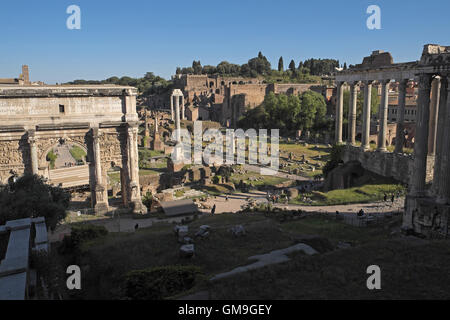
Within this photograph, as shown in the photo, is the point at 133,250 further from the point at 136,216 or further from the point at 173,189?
the point at 173,189

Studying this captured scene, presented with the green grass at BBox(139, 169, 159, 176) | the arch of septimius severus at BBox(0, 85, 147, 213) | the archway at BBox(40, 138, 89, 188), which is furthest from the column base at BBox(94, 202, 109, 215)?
the green grass at BBox(139, 169, 159, 176)

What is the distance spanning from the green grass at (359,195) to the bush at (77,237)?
44.6 feet

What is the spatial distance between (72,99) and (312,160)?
96.1 feet

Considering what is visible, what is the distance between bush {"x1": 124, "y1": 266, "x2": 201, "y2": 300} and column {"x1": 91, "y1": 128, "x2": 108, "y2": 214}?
48.9 feet

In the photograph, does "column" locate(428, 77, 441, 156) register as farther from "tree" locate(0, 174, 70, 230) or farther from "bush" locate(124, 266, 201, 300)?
"tree" locate(0, 174, 70, 230)

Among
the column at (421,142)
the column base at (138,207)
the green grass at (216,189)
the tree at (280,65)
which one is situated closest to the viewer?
the column at (421,142)

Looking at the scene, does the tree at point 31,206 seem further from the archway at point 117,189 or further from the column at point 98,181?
the archway at point 117,189

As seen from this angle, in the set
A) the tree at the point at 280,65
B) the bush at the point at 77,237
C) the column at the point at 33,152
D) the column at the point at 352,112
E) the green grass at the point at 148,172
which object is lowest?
the green grass at the point at 148,172

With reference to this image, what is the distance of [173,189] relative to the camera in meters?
31.3

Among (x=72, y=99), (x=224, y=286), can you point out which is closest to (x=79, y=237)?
(x=224, y=286)

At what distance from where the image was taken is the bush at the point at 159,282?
8602mm

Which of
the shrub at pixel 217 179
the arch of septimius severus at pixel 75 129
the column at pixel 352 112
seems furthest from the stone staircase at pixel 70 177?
the column at pixel 352 112

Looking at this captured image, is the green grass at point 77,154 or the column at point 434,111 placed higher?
the column at point 434,111

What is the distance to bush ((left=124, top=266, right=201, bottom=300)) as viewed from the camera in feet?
28.2
